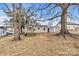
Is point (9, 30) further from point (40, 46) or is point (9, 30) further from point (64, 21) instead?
point (64, 21)

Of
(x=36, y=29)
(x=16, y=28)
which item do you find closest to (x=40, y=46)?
(x=36, y=29)

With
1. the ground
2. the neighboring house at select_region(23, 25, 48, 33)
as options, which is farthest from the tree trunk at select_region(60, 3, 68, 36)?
the neighboring house at select_region(23, 25, 48, 33)

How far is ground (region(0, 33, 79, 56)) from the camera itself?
739 centimetres

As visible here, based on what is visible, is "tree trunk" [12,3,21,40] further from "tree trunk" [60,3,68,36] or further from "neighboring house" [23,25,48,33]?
"tree trunk" [60,3,68,36]

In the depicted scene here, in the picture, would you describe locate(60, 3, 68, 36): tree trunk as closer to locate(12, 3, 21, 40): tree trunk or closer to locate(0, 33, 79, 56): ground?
locate(0, 33, 79, 56): ground

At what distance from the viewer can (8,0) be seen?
7.39m

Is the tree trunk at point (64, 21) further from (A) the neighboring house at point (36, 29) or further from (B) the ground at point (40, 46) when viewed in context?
(A) the neighboring house at point (36, 29)

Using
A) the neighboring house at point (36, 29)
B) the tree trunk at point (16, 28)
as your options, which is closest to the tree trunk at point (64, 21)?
the neighboring house at point (36, 29)

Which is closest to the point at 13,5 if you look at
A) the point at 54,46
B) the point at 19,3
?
the point at 19,3

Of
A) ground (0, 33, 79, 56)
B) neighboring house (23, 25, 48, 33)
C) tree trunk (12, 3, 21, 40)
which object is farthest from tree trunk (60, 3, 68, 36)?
tree trunk (12, 3, 21, 40)

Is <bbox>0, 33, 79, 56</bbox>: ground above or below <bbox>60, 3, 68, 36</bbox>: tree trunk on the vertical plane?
below

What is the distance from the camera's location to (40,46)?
7418 mm

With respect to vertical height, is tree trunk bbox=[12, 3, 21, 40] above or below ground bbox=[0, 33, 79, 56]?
above

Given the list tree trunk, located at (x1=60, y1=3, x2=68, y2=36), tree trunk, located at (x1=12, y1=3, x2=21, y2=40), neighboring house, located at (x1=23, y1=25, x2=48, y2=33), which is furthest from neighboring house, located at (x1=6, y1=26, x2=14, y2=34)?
tree trunk, located at (x1=60, y1=3, x2=68, y2=36)
